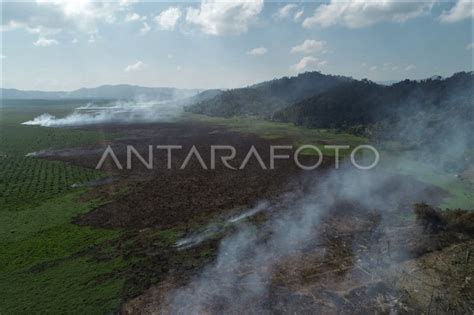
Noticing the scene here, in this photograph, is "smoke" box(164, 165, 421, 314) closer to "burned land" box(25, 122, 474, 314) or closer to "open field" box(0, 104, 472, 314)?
"burned land" box(25, 122, 474, 314)

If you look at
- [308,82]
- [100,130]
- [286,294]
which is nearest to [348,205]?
[286,294]

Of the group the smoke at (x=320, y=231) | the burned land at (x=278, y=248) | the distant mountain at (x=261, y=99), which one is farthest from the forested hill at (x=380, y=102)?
the burned land at (x=278, y=248)

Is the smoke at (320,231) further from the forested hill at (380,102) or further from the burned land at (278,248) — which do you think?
the forested hill at (380,102)

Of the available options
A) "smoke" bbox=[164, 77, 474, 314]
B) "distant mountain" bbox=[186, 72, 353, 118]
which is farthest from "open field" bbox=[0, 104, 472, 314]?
"distant mountain" bbox=[186, 72, 353, 118]

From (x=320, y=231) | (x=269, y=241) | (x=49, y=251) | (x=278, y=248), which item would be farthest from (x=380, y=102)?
(x=49, y=251)

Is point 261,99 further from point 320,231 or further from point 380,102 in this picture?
point 320,231

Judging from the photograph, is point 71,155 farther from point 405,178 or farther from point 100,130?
point 405,178
